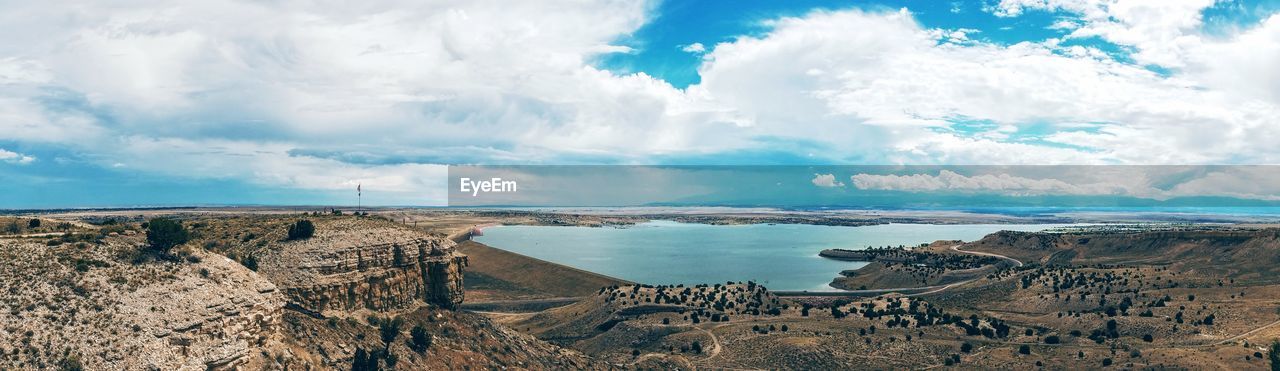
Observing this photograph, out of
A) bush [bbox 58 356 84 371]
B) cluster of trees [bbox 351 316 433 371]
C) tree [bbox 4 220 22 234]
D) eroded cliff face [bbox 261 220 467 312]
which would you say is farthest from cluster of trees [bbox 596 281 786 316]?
bush [bbox 58 356 84 371]

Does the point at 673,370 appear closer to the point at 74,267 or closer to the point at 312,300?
the point at 312,300

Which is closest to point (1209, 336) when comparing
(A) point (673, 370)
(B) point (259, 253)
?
(A) point (673, 370)

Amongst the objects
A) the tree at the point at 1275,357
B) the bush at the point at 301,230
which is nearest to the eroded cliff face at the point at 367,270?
the bush at the point at 301,230

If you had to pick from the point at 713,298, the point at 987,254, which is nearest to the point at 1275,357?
the point at 713,298

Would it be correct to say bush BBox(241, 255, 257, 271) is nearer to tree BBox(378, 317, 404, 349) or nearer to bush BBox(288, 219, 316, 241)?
bush BBox(288, 219, 316, 241)

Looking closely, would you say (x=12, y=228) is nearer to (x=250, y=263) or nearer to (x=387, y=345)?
(x=250, y=263)
